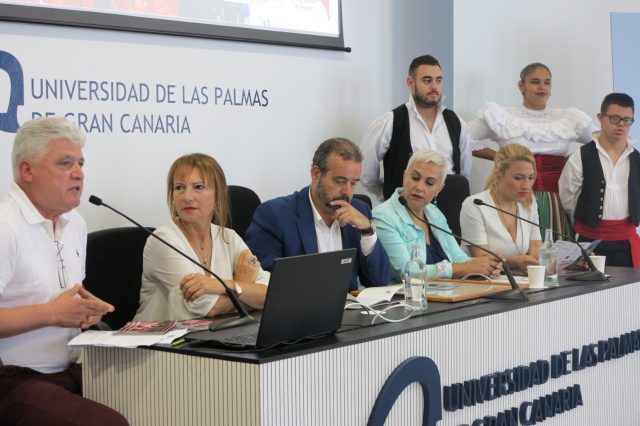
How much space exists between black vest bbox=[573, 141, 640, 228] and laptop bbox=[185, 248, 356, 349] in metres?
3.07

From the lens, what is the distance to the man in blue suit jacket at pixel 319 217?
3.37m

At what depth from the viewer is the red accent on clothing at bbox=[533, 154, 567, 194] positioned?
5418 mm

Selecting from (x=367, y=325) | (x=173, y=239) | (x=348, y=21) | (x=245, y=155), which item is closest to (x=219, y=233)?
(x=173, y=239)

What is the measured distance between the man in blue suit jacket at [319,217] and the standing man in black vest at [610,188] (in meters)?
2.08

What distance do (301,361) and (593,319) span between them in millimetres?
1547

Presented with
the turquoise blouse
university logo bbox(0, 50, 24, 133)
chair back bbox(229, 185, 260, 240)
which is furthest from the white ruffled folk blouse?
university logo bbox(0, 50, 24, 133)

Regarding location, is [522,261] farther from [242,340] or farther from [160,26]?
[242,340]

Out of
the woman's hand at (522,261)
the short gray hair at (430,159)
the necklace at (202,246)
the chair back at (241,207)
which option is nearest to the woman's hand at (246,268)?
the necklace at (202,246)

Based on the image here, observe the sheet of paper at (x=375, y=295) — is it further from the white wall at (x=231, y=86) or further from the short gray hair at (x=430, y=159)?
the white wall at (x=231, y=86)

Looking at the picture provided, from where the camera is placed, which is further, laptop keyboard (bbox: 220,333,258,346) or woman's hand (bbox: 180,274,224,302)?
woman's hand (bbox: 180,274,224,302)

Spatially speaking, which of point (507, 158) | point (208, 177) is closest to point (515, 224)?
point (507, 158)

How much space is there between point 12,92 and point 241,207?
1035mm

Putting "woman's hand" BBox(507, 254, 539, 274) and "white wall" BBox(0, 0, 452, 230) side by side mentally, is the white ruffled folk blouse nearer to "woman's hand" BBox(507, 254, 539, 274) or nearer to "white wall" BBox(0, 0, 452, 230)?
"white wall" BBox(0, 0, 452, 230)

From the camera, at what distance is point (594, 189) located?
515 cm
